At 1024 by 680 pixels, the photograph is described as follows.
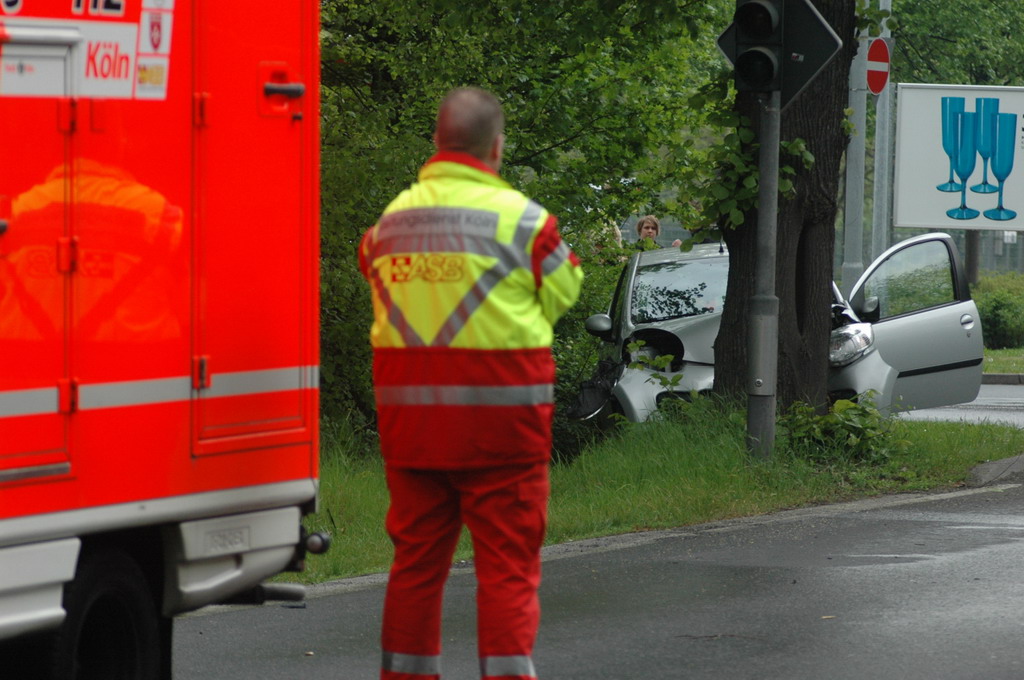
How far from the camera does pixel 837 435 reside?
10.9 metres

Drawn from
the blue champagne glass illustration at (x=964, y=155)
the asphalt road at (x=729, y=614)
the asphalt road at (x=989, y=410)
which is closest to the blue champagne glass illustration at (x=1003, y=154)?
the blue champagne glass illustration at (x=964, y=155)

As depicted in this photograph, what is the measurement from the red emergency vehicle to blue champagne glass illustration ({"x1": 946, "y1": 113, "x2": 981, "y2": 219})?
56.9 ft

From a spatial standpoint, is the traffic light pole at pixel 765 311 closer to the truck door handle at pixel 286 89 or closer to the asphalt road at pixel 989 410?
the asphalt road at pixel 989 410

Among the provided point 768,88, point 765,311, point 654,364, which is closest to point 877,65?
point 654,364

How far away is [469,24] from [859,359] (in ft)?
12.2

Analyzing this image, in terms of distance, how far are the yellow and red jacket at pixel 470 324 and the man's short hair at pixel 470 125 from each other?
7 cm

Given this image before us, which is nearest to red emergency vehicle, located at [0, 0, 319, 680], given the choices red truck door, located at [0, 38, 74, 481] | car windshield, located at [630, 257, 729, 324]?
red truck door, located at [0, 38, 74, 481]

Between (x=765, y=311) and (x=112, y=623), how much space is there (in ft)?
20.8

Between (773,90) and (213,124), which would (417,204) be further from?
(773,90)

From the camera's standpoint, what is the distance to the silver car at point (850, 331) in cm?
1241

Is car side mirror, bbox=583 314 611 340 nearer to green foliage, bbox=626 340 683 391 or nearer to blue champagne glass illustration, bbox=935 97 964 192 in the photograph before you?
green foliage, bbox=626 340 683 391

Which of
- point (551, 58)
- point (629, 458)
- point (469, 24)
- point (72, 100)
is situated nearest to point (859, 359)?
point (629, 458)

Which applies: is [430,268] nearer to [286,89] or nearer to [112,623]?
[286,89]

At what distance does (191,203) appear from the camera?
474 cm
